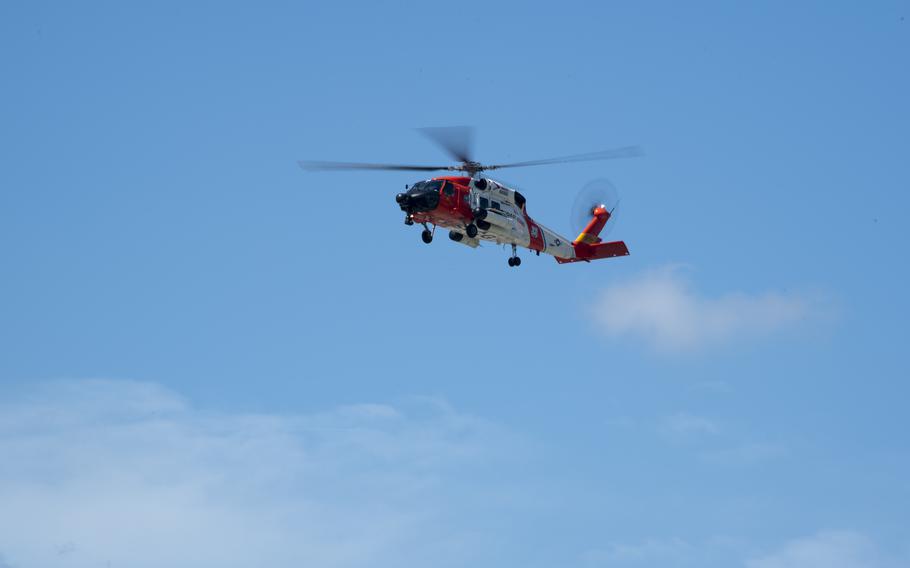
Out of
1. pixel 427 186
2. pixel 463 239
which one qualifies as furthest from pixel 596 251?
pixel 427 186

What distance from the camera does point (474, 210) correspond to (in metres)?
74.0

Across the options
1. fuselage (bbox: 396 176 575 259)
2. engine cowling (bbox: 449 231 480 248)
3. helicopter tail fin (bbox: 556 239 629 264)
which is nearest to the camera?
fuselage (bbox: 396 176 575 259)

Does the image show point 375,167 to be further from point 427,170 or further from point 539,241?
point 539,241

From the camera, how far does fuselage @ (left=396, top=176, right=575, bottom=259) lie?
7181 cm

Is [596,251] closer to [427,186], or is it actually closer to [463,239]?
[463,239]

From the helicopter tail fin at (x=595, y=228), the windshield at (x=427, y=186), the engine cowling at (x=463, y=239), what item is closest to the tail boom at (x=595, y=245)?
the helicopter tail fin at (x=595, y=228)

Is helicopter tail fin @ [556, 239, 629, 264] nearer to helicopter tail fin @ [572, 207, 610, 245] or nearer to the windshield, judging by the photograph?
helicopter tail fin @ [572, 207, 610, 245]

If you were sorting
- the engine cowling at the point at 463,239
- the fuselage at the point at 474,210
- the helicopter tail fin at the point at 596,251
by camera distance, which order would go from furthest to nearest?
1. the helicopter tail fin at the point at 596,251
2. the engine cowling at the point at 463,239
3. the fuselage at the point at 474,210

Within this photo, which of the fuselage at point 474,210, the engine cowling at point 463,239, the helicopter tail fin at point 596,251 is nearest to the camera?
the fuselage at point 474,210

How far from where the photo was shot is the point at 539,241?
80500 millimetres

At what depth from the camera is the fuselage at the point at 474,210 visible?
7181 cm

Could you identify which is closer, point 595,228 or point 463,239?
point 463,239

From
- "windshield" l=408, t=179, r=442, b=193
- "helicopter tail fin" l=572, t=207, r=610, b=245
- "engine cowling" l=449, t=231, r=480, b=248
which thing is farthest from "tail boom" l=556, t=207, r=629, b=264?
"windshield" l=408, t=179, r=442, b=193

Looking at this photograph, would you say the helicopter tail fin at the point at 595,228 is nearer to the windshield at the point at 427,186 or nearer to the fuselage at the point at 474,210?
the fuselage at the point at 474,210
